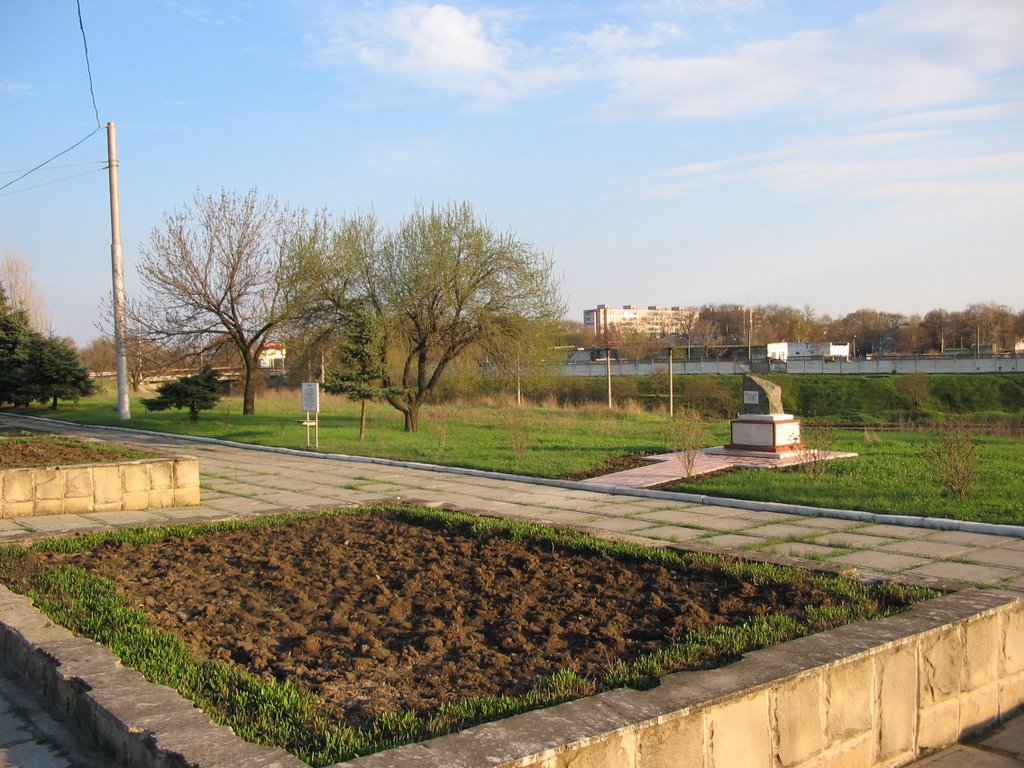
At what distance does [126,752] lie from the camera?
10.7 ft

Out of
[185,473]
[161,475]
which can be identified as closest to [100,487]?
[161,475]

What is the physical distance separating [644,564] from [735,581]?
774mm

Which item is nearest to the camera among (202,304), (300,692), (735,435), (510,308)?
(300,692)

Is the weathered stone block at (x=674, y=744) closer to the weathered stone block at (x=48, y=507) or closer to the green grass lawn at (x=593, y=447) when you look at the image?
the green grass lawn at (x=593, y=447)

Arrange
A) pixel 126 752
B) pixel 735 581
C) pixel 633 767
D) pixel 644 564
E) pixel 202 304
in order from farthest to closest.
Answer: pixel 202 304 < pixel 644 564 < pixel 735 581 < pixel 126 752 < pixel 633 767

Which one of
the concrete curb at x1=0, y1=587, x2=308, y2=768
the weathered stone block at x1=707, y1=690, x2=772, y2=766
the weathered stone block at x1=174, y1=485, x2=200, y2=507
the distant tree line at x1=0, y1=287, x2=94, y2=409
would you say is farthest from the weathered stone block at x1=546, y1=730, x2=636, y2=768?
the distant tree line at x1=0, y1=287, x2=94, y2=409


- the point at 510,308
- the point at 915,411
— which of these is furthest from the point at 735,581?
the point at 915,411

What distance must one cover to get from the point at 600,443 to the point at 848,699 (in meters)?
13.4

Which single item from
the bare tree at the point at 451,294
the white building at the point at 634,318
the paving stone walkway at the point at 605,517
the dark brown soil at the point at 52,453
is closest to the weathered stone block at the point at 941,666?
the paving stone walkway at the point at 605,517

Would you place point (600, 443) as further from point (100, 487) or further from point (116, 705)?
point (116, 705)

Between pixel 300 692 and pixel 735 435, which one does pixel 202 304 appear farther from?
pixel 300 692

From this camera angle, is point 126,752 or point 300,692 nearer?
point 126,752

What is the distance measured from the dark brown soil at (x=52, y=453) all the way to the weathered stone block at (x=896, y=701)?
9189 mm

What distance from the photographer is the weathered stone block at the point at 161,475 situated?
34.3 feet
